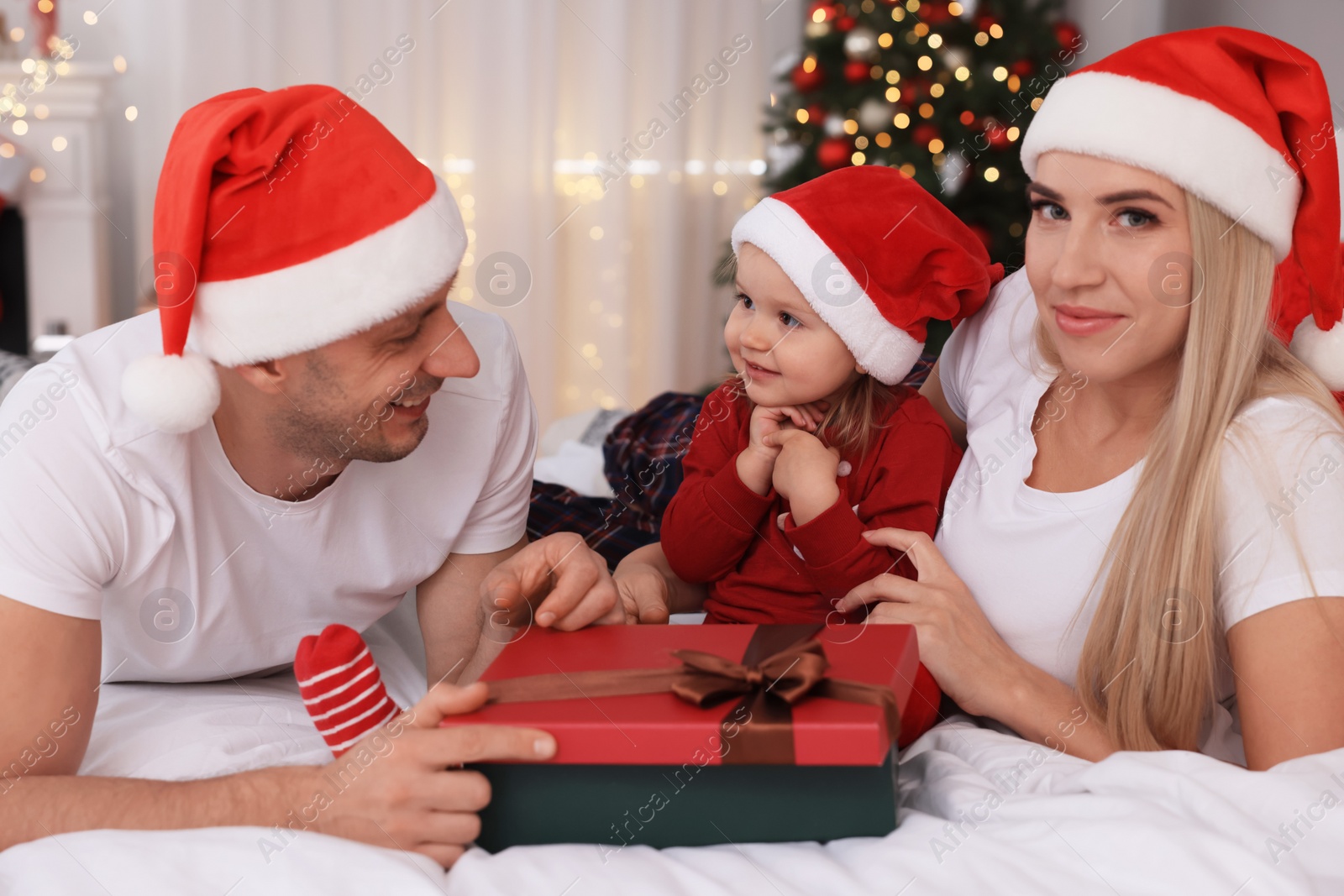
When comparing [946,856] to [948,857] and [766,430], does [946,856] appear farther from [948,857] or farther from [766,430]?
[766,430]

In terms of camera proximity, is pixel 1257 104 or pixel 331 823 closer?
pixel 331 823

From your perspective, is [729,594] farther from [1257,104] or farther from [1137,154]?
[1257,104]

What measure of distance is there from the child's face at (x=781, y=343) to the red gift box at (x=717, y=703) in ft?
1.47

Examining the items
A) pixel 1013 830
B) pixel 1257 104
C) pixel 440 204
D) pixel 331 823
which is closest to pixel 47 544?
pixel 331 823

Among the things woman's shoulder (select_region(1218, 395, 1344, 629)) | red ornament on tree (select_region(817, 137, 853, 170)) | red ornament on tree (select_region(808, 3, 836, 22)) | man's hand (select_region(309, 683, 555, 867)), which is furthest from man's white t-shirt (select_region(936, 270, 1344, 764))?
red ornament on tree (select_region(808, 3, 836, 22))

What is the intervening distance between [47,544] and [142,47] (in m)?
3.52

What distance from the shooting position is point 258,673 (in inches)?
57.7

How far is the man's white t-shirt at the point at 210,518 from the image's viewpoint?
1104 mm

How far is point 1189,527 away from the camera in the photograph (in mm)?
1085

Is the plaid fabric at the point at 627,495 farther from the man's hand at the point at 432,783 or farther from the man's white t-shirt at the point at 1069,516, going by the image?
the man's hand at the point at 432,783

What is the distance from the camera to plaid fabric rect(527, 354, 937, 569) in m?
1.95

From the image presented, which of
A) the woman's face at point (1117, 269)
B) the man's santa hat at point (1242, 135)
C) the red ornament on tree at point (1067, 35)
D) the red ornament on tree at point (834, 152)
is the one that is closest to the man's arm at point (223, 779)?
the woman's face at point (1117, 269)

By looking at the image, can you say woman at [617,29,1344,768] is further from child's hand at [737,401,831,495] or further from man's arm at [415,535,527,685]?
man's arm at [415,535,527,685]

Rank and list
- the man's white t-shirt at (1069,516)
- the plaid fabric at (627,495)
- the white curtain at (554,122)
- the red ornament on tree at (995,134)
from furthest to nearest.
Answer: the white curtain at (554,122)
the red ornament on tree at (995,134)
the plaid fabric at (627,495)
the man's white t-shirt at (1069,516)
